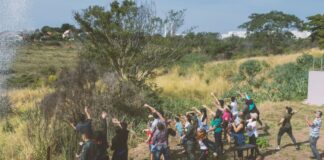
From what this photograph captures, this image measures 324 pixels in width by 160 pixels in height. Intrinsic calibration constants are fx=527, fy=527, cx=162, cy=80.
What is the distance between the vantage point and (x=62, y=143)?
13.3m

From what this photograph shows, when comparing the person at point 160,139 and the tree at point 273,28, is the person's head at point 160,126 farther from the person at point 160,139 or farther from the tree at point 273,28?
the tree at point 273,28

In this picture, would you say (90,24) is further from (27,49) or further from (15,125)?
(27,49)

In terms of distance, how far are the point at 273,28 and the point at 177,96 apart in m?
40.4

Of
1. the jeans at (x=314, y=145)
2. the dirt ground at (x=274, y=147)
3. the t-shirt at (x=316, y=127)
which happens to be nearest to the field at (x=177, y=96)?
the dirt ground at (x=274, y=147)

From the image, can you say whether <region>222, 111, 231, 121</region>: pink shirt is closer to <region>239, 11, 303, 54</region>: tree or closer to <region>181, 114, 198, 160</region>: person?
<region>181, 114, 198, 160</region>: person

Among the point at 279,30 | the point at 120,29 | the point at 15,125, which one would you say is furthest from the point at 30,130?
the point at 279,30

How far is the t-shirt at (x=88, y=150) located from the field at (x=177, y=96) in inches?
180

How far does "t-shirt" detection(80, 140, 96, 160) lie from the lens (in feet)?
27.7

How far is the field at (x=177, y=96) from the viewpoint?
44.0 ft

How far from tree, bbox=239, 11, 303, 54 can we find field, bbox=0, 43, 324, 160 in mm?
24273

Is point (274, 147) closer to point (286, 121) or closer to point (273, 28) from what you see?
point (286, 121)

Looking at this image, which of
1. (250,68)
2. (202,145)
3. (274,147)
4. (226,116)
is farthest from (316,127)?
(250,68)

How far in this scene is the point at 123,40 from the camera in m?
21.5

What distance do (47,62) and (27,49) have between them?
317 inches
